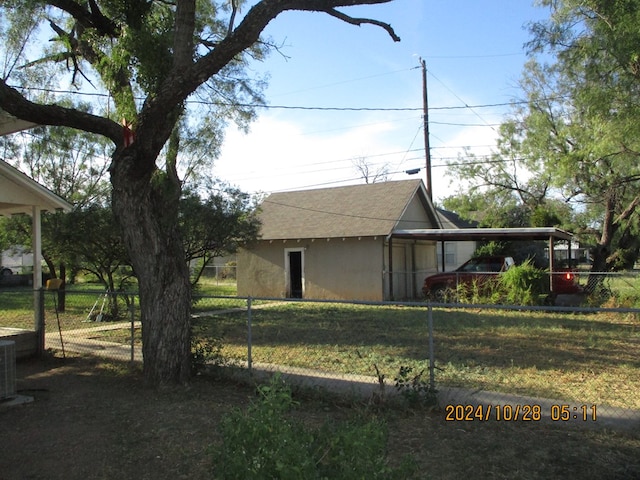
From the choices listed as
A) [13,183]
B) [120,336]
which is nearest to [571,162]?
[120,336]

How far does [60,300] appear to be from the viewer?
17797mm

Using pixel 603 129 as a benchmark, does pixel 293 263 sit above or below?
below

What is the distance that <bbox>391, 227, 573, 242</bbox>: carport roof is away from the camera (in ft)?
57.2

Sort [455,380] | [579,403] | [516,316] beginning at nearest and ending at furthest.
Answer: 1. [579,403]
2. [455,380]
3. [516,316]

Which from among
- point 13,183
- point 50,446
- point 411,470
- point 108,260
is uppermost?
point 13,183

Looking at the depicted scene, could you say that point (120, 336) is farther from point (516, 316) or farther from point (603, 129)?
point (603, 129)

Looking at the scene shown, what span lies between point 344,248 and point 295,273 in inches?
109

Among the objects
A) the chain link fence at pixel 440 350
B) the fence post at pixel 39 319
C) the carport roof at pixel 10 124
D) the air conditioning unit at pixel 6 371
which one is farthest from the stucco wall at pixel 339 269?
the air conditioning unit at pixel 6 371

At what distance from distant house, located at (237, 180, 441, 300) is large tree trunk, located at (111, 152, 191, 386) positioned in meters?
13.3

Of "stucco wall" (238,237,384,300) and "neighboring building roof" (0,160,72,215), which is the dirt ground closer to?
"neighboring building roof" (0,160,72,215)

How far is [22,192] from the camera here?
387 inches

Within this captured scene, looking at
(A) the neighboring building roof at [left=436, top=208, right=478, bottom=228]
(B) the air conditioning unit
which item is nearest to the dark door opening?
(A) the neighboring building roof at [left=436, top=208, right=478, bottom=228]

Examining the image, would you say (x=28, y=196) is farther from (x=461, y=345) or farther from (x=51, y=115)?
(x=461, y=345)

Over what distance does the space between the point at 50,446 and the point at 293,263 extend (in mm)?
17535
